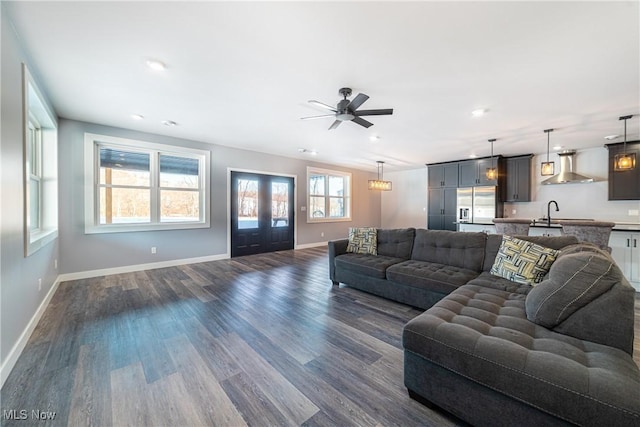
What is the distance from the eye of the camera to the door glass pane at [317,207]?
755cm

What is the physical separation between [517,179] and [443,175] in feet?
5.84

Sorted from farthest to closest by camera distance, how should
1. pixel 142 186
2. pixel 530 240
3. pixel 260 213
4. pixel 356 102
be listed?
1. pixel 260 213
2. pixel 142 186
3. pixel 356 102
4. pixel 530 240

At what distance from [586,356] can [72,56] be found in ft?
14.7

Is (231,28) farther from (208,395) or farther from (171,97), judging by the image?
(208,395)

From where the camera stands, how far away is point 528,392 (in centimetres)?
115

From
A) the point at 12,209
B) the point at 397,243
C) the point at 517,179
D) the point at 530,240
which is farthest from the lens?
the point at 517,179

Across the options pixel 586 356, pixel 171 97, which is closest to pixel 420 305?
pixel 586 356

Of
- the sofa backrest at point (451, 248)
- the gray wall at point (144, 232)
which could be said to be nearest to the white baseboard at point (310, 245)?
the gray wall at point (144, 232)

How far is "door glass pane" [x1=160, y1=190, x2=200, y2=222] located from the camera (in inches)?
192

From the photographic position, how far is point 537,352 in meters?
1.26

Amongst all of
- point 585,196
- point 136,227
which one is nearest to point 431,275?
point 136,227

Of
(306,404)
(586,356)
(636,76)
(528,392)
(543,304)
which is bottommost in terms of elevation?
(306,404)

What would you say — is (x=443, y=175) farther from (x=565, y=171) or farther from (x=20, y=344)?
(x=20, y=344)

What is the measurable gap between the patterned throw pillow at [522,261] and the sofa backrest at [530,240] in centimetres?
19
